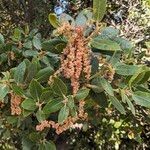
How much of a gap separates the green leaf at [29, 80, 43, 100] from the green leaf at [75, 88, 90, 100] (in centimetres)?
17

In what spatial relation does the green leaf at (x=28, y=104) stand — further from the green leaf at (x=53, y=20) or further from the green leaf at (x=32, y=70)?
the green leaf at (x=53, y=20)

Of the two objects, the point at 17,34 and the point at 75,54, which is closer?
the point at 75,54

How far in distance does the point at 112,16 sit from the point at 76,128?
1027 millimetres

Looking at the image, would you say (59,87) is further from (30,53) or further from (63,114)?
(30,53)

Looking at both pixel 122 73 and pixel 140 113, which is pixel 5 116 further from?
pixel 140 113

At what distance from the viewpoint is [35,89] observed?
6.06ft

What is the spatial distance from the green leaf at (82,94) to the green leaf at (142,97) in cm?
22

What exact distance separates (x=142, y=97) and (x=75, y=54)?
0.38 metres

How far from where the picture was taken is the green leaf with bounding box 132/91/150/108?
6.07 feet

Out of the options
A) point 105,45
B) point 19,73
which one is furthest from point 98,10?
point 19,73

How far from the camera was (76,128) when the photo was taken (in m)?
3.53

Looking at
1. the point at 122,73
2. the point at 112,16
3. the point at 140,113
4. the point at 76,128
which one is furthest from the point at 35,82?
the point at 112,16

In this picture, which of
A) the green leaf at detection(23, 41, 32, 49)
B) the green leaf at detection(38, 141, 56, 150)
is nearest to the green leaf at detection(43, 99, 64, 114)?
the green leaf at detection(38, 141, 56, 150)

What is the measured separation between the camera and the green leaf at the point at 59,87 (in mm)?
1767
